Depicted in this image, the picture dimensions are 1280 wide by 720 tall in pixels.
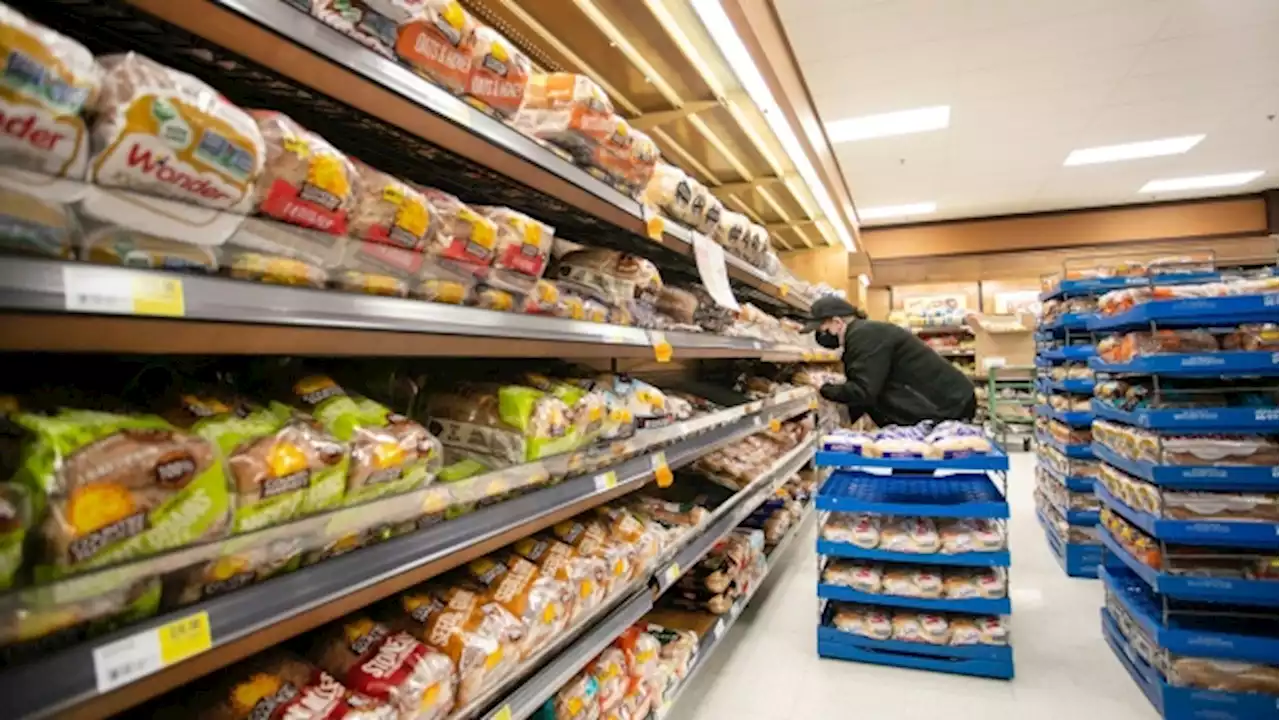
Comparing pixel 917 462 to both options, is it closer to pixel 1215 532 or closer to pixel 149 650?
pixel 1215 532

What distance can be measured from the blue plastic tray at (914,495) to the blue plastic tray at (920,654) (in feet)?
1.73

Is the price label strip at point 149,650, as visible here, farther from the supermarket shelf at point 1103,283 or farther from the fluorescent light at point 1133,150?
the fluorescent light at point 1133,150

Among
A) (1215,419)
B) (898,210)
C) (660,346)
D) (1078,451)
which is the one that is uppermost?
(898,210)

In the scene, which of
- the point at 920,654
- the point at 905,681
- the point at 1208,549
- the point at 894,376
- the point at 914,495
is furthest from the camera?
the point at 894,376

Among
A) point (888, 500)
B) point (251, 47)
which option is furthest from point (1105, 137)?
point (251, 47)

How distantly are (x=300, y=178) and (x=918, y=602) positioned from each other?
2825 mm

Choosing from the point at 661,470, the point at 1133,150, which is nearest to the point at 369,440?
the point at 661,470

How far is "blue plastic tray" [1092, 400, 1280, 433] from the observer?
2342 mm

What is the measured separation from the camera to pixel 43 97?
660 millimetres

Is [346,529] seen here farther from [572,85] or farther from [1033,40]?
[1033,40]

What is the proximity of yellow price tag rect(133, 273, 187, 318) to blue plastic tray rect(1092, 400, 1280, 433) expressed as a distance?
2.91 metres

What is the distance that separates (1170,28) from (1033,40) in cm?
84

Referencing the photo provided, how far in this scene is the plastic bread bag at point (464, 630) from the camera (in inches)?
48.3

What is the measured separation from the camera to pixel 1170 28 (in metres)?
4.60
